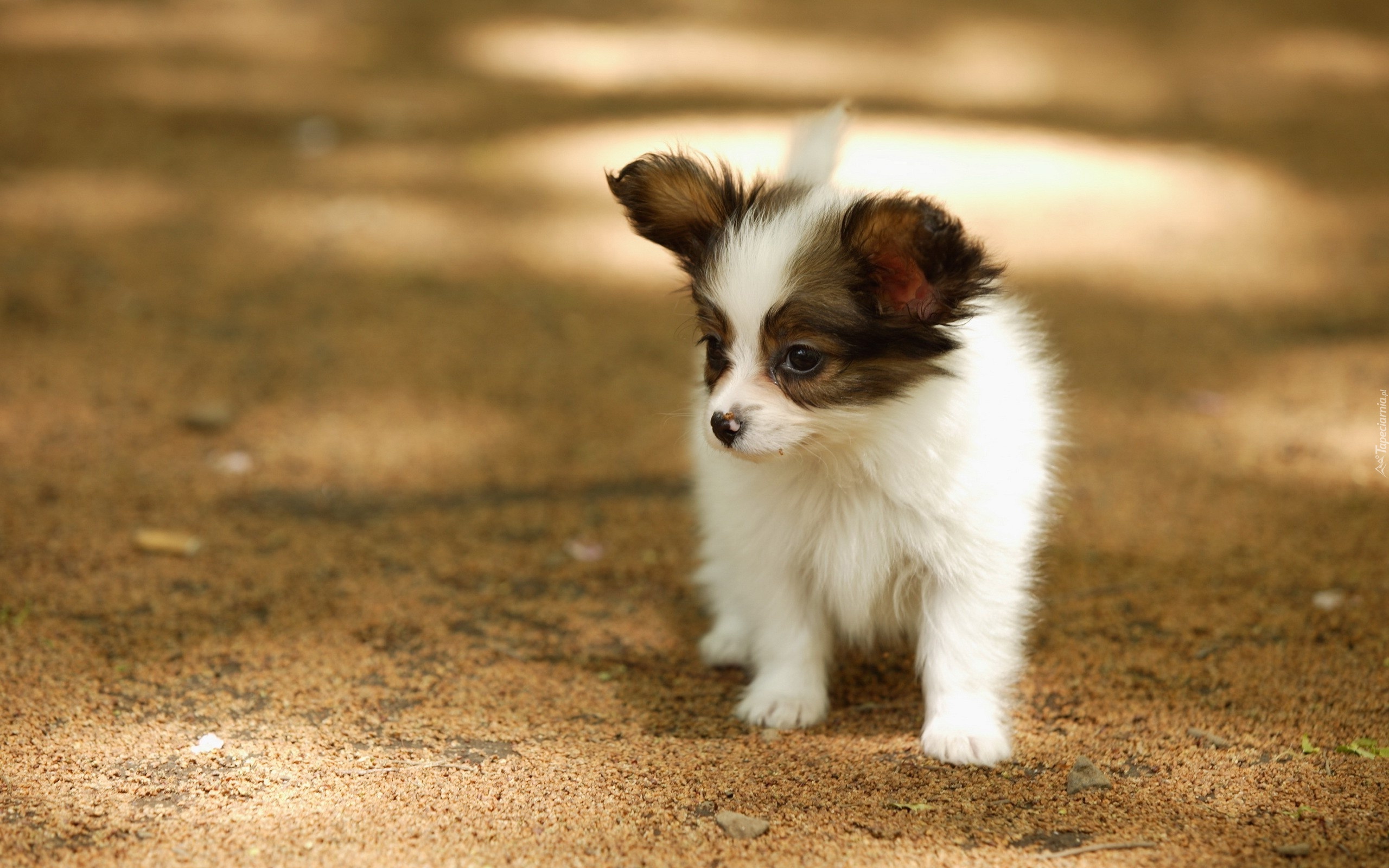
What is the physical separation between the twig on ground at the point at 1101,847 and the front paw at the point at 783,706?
904 mm

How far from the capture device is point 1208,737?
3.40 m

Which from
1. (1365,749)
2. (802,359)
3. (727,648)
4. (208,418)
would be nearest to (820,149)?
(802,359)

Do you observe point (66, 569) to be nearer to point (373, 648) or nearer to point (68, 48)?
point (373, 648)

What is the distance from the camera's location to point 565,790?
10.2 feet

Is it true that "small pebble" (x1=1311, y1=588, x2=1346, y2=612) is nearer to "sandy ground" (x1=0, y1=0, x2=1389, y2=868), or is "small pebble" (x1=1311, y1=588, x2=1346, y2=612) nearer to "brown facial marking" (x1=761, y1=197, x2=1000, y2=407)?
"sandy ground" (x1=0, y1=0, x2=1389, y2=868)

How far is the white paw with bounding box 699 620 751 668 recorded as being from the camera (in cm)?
401

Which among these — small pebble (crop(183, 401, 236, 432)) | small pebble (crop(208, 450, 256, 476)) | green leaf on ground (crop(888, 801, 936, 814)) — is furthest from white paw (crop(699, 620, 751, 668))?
small pebble (crop(183, 401, 236, 432))

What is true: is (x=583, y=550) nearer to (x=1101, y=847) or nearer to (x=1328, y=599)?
(x=1101, y=847)

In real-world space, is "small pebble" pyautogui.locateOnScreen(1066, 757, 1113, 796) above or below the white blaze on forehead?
below

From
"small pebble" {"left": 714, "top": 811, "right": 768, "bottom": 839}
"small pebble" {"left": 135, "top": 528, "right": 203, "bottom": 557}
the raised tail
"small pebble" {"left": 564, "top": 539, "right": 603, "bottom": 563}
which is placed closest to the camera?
"small pebble" {"left": 714, "top": 811, "right": 768, "bottom": 839}

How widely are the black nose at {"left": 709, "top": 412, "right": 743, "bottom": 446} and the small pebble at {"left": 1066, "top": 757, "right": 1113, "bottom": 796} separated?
4.00 ft

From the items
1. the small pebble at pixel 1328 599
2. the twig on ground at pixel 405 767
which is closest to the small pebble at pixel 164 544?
the twig on ground at pixel 405 767

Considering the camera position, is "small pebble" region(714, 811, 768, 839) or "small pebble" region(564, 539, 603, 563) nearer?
"small pebble" region(714, 811, 768, 839)

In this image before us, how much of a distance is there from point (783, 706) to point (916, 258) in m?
1.37
